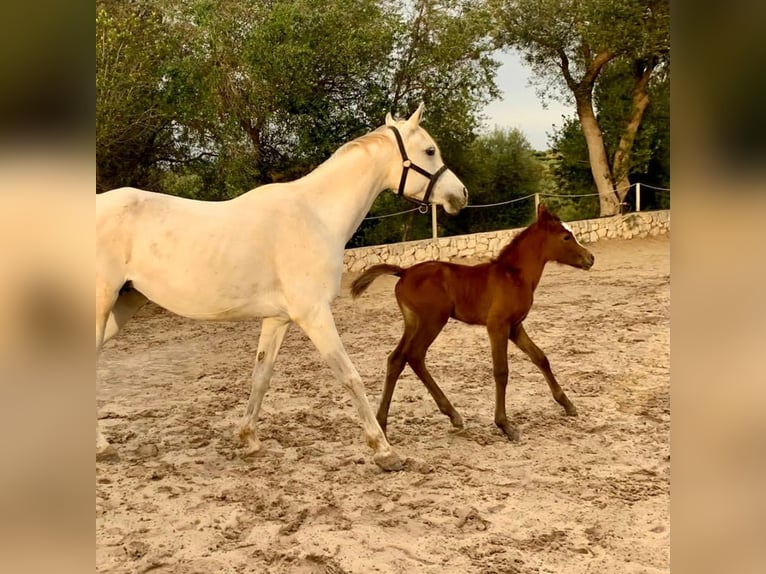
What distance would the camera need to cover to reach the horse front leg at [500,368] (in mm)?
3457

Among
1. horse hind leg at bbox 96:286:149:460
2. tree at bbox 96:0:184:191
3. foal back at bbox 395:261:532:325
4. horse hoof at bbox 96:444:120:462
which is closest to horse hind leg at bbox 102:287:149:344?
horse hind leg at bbox 96:286:149:460

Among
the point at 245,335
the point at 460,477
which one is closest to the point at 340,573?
the point at 460,477

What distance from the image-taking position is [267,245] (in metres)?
3.03

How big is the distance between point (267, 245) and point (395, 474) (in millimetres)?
1288

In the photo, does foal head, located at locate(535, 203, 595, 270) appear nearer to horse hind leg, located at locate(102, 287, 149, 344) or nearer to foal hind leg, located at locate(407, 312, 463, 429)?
foal hind leg, located at locate(407, 312, 463, 429)

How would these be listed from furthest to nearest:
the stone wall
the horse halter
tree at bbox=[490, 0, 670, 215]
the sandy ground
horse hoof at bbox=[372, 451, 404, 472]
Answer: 1. tree at bbox=[490, 0, 670, 215]
2. the stone wall
3. the horse halter
4. horse hoof at bbox=[372, 451, 404, 472]
5. the sandy ground

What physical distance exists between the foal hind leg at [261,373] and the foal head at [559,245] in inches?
60.5

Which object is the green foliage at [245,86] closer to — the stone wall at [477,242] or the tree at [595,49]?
the stone wall at [477,242]

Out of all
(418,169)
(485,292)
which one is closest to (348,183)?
(418,169)

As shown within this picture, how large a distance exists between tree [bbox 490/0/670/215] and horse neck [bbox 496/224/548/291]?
31.4ft

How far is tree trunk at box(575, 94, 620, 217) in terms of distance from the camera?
12.3 m

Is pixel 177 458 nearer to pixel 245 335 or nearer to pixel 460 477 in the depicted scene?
pixel 460 477

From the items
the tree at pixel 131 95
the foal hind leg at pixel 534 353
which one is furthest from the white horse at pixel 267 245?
the tree at pixel 131 95
